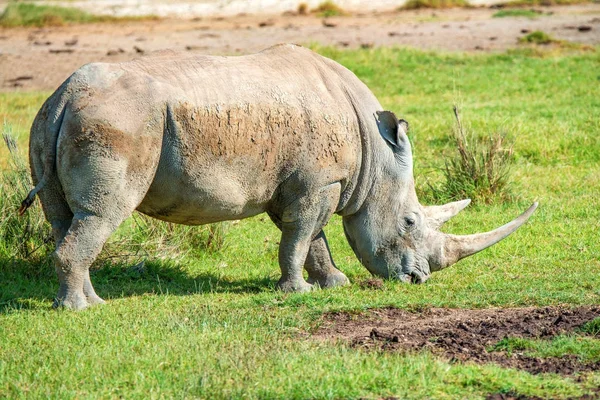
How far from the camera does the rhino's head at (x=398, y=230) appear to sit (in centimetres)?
903

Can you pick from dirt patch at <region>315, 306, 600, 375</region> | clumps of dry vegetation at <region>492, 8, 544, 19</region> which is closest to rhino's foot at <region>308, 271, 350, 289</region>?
dirt patch at <region>315, 306, 600, 375</region>

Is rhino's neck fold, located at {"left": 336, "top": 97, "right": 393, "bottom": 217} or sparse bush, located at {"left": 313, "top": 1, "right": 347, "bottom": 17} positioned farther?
sparse bush, located at {"left": 313, "top": 1, "right": 347, "bottom": 17}

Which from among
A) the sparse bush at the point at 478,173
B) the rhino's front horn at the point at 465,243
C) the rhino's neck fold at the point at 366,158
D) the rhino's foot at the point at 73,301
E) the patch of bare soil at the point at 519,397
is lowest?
the sparse bush at the point at 478,173

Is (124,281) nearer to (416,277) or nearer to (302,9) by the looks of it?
(416,277)

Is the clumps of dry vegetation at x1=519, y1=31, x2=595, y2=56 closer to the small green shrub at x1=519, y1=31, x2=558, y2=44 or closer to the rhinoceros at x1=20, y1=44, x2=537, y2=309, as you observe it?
the small green shrub at x1=519, y1=31, x2=558, y2=44

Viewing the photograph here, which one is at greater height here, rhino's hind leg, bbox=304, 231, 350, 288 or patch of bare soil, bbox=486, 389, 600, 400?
patch of bare soil, bbox=486, 389, 600, 400

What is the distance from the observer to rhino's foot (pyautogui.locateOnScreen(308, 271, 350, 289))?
909 centimetres

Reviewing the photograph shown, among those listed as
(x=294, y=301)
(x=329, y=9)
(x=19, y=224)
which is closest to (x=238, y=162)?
(x=294, y=301)

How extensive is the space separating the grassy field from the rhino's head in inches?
9.3

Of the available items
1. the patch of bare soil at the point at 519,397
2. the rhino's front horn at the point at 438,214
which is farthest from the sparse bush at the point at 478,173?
the patch of bare soil at the point at 519,397

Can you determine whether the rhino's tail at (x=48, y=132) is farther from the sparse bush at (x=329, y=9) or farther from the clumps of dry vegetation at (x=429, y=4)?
the clumps of dry vegetation at (x=429, y=4)

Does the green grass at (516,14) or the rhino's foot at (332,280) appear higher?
the rhino's foot at (332,280)

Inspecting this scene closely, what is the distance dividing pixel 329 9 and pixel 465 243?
18320 mm

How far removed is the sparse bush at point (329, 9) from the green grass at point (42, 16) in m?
4.51
